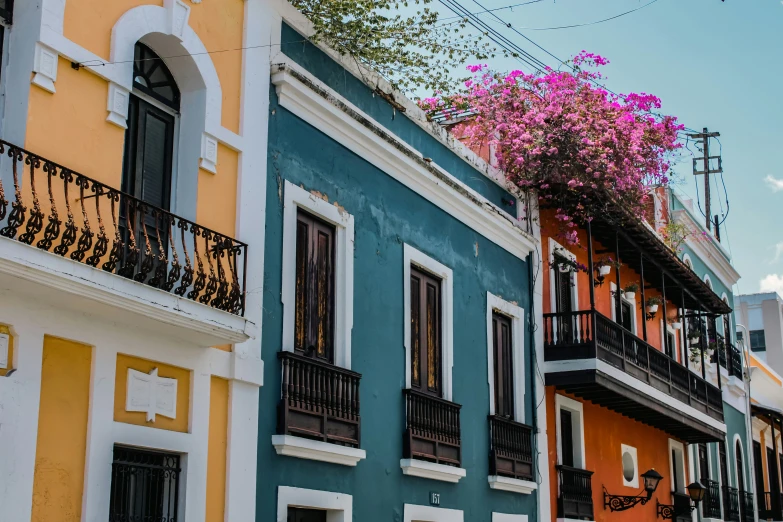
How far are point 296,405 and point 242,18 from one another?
3.66m

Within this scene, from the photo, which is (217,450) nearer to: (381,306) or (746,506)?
(381,306)

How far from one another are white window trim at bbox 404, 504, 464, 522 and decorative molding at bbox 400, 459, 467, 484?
339mm

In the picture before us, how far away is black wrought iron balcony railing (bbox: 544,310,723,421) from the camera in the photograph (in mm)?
15484

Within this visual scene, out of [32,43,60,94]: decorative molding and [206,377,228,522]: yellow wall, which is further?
[206,377,228,522]: yellow wall

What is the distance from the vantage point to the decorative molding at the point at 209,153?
9.60 metres

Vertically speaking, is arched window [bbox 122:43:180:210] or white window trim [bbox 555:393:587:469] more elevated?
arched window [bbox 122:43:180:210]

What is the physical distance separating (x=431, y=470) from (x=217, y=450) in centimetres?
363

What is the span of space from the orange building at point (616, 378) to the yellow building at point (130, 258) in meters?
6.92

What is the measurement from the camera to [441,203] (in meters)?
13.7

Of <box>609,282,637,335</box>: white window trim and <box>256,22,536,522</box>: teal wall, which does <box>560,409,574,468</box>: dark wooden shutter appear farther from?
<box>609,282,637,335</box>: white window trim

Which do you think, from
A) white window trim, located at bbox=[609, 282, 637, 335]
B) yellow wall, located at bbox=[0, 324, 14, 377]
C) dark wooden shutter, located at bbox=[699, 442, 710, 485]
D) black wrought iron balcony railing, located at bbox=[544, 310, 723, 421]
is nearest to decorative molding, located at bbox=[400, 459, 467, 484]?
black wrought iron balcony railing, located at bbox=[544, 310, 723, 421]

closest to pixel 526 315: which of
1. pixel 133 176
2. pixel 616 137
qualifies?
pixel 616 137

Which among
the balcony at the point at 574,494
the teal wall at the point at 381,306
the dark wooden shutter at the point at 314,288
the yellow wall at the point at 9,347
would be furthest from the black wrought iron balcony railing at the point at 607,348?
the yellow wall at the point at 9,347

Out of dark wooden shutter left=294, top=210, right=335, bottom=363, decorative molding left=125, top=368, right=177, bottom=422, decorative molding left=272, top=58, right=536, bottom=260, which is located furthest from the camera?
decorative molding left=272, top=58, right=536, bottom=260
